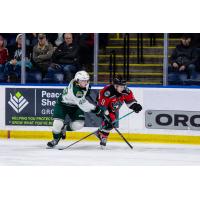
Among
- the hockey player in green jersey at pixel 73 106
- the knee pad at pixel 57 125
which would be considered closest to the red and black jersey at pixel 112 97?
the hockey player in green jersey at pixel 73 106

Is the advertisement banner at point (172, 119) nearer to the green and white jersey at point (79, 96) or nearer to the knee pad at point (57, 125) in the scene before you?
the green and white jersey at point (79, 96)

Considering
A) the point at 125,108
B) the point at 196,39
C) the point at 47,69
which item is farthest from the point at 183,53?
the point at 47,69

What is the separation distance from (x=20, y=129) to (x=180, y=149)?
98.9 inches

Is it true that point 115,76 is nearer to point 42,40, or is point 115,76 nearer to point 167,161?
point 42,40

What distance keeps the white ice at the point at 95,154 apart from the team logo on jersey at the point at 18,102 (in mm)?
552

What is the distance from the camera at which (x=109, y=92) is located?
1311 centimetres

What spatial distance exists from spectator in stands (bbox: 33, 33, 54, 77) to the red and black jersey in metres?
1.52

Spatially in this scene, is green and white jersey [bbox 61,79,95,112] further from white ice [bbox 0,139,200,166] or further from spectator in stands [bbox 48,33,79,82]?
→ spectator in stands [bbox 48,33,79,82]

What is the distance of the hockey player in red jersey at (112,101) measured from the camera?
1309 centimetres

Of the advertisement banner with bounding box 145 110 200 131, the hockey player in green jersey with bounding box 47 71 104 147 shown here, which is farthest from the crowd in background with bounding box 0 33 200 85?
the hockey player in green jersey with bounding box 47 71 104 147

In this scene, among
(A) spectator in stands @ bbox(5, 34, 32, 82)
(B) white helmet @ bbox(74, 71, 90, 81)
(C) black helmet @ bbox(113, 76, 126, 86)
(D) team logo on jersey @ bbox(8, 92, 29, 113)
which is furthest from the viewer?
(A) spectator in stands @ bbox(5, 34, 32, 82)

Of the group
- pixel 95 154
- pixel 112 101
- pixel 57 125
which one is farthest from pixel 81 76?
pixel 95 154

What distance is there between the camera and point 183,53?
1383 centimetres

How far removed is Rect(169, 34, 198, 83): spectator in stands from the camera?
13742 millimetres
